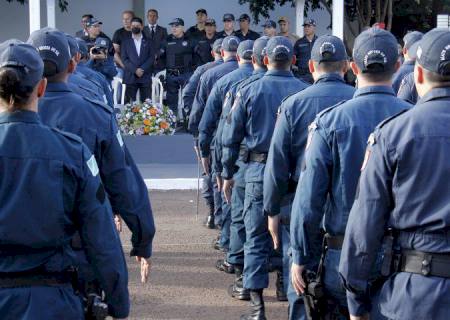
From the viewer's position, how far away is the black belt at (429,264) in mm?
3920

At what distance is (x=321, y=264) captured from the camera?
512 cm

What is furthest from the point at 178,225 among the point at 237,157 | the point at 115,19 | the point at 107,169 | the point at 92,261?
the point at 115,19

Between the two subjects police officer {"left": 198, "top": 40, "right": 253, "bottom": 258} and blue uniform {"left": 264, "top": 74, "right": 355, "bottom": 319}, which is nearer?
blue uniform {"left": 264, "top": 74, "right": 355, "bottom": 319}

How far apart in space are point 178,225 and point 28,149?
7600 mm

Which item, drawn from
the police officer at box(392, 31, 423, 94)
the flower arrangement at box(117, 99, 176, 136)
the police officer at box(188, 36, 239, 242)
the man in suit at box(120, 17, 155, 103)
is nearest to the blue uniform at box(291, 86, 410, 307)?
the police officer at box(392, 31, 423, 94)

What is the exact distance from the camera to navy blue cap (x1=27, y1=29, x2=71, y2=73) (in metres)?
5.27

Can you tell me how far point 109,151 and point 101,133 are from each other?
13 centimetres

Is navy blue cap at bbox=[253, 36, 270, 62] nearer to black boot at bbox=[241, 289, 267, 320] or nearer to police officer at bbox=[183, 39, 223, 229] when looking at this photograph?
black boot at bbox=[241, 289, 267, 320]

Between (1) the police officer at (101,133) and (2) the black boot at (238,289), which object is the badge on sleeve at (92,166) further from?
(2) the black boot at (238,289)

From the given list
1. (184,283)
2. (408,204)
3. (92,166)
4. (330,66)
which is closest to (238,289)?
(184,283)

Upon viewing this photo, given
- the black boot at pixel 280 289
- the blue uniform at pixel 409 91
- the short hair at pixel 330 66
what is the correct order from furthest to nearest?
the blue uniform at pixel 409 91
the black boot at pixel 280 289
the short hair at pixel 330 66

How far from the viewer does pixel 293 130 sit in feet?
20.4

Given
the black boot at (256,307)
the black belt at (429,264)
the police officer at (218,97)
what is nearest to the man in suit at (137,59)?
the police officer at (218,97)

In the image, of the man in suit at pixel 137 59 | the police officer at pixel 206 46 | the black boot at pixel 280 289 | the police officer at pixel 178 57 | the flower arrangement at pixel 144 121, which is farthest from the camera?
the police officer at pixel 178 57
